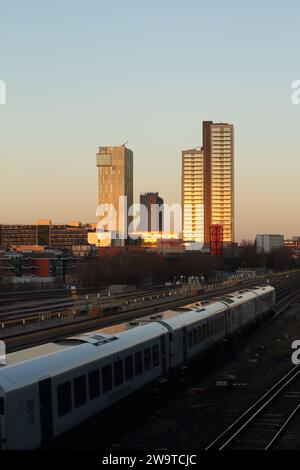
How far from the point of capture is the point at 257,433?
13.9 metres

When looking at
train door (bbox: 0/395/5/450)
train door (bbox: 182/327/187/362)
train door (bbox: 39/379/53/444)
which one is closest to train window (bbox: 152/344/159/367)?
train door (bbox: 182/327/187/362)

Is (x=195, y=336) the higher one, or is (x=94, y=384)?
(x=94, y=384)

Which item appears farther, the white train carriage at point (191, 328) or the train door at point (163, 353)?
the white train carriage at point (191, 328)

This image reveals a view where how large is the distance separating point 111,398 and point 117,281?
7256 centimetres

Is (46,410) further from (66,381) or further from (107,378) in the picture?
(107,378)

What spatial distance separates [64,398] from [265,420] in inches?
236

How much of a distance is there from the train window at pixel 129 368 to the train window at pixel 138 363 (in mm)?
248

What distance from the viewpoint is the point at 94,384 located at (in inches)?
489

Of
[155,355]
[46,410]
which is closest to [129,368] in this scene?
[155,355]

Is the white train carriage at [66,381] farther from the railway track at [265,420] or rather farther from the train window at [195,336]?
the train window at [195,336]

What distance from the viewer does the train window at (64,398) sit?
1098cm

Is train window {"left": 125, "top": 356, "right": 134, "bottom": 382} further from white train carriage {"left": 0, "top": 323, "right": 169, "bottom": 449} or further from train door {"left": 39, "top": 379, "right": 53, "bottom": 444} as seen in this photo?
train door {"left": 39, "top": 379, "right": 53, "bottom": 444}

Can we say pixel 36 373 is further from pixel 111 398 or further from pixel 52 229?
pixel 52 229

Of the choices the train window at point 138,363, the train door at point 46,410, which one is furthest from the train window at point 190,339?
the train door at point 46,410
